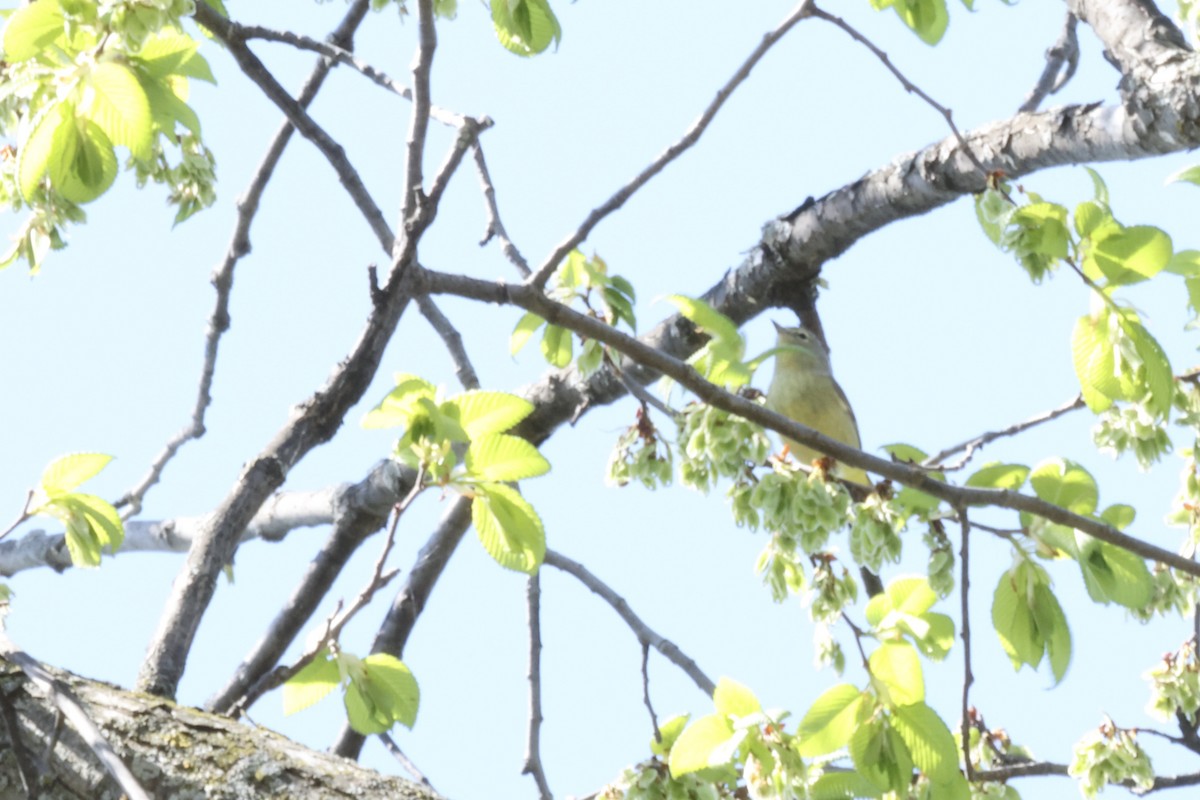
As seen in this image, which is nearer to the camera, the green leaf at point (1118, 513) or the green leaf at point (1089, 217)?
the green leaf at point (1089, 217)

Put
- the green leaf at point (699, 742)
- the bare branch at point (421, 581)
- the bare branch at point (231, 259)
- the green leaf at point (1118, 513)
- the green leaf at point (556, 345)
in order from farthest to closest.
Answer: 1. the bare branch at point (231, 259)
2. the bare branch at point (421, 581)
3. the green leaf at point (556, 345)
4. the green leaf at point (1118, 513)
5. the green leaf at point (699, 742)

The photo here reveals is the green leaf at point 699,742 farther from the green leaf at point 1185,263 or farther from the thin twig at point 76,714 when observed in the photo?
the green leaf at point 1185,263

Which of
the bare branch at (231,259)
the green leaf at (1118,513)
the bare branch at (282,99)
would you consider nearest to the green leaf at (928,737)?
the green leaf at (1118,513)

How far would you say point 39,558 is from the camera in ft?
14.9

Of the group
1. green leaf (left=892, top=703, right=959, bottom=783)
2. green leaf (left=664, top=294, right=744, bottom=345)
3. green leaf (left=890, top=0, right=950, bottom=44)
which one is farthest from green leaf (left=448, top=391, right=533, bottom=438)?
green leaf (left=890, top=0, right=950, bottom=44)

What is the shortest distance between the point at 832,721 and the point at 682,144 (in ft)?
3.23

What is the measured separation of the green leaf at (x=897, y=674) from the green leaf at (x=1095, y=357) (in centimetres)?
51

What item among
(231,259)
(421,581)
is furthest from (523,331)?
(231,259)

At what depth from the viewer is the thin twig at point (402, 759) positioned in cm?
267

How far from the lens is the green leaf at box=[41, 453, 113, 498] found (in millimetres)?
2143

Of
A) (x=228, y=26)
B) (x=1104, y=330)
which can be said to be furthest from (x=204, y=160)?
(x=1104, y=330)

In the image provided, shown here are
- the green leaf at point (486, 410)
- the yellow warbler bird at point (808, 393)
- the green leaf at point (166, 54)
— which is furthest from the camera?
the yellow warbler bird at point (808, 393)

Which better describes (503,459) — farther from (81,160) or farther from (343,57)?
(343,57)

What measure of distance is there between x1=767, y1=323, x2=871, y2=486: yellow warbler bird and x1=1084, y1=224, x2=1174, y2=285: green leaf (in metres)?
3.66
